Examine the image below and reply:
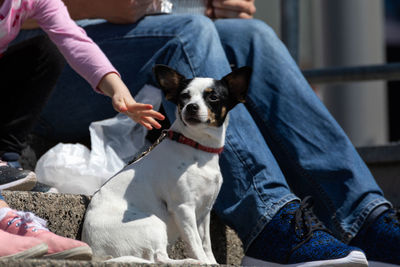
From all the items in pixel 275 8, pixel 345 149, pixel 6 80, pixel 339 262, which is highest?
pixel 6 80

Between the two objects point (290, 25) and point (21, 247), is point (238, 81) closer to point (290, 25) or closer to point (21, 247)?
point (21, 247)

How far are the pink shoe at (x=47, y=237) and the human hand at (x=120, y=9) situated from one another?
50.2 inches

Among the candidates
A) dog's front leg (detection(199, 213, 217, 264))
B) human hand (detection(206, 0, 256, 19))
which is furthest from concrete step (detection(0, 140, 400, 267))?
human hand (detection(206, 0, 256, 19))

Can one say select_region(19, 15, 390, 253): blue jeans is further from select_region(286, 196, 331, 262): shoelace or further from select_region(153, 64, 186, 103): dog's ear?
select_region(153, 64, 186, 103): dog's ear

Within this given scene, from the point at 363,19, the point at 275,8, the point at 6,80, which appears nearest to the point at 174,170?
the point at 6,80

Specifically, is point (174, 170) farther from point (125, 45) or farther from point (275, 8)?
point (275, 8)

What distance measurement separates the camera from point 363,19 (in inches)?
242

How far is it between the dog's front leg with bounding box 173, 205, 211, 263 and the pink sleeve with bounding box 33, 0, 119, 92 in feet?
1.87

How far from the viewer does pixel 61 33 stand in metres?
2.67

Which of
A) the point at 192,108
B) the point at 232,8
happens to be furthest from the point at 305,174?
the point at 232,8

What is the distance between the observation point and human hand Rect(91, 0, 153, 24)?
313cm

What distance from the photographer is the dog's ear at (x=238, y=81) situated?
268cm

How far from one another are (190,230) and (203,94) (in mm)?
535

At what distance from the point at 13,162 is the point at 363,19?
406 centimetres
